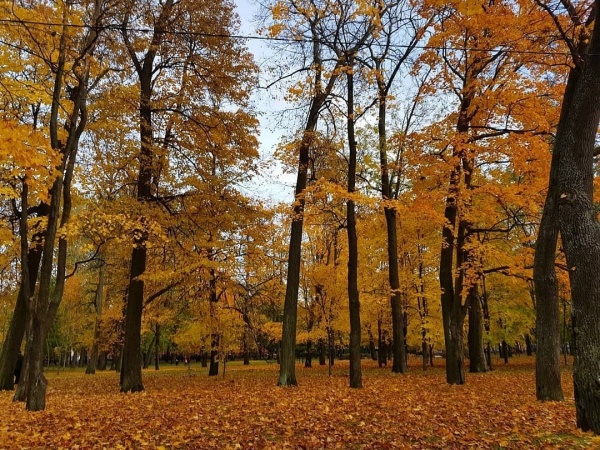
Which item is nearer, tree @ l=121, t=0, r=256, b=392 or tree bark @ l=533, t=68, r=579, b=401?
tree bark @ l=533, t=68, r=579, b=401

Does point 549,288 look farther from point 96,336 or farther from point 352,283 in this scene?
point 96,336

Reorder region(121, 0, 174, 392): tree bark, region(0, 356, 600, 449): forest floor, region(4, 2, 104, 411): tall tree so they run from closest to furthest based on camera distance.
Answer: region(0, 356, 600, 449): forest floor, region(4, 2, 104, 411): tall tree, region(121, 0, 174, 392): tree bark

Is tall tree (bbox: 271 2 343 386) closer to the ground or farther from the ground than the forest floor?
farther from the ground

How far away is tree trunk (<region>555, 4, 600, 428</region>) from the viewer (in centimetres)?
485

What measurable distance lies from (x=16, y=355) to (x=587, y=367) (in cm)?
1526

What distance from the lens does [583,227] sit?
5.16 metres

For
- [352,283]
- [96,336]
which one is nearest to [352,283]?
[352,283]

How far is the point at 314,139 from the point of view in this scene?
40.7 ft

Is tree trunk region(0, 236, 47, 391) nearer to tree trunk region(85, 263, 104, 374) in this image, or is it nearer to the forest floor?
the forest floor

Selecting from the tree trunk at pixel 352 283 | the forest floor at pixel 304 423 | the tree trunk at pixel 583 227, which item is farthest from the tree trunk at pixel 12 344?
the tree trunk at pixel 583 227

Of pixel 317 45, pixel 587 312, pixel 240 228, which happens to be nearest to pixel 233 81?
pixel 317 45

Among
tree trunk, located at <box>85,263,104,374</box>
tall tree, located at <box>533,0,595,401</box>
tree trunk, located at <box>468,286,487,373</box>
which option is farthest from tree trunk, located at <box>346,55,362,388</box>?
tree trunk, located at <box>85,263,104,374</box>

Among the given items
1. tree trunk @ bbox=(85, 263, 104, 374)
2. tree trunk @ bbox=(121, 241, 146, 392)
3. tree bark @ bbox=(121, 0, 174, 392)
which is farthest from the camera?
tree trunk @ bbox=(85, 263, 104, 374)

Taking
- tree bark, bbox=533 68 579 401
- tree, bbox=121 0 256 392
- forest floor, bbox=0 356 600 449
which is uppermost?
tree, bbox=121 0 256 392
